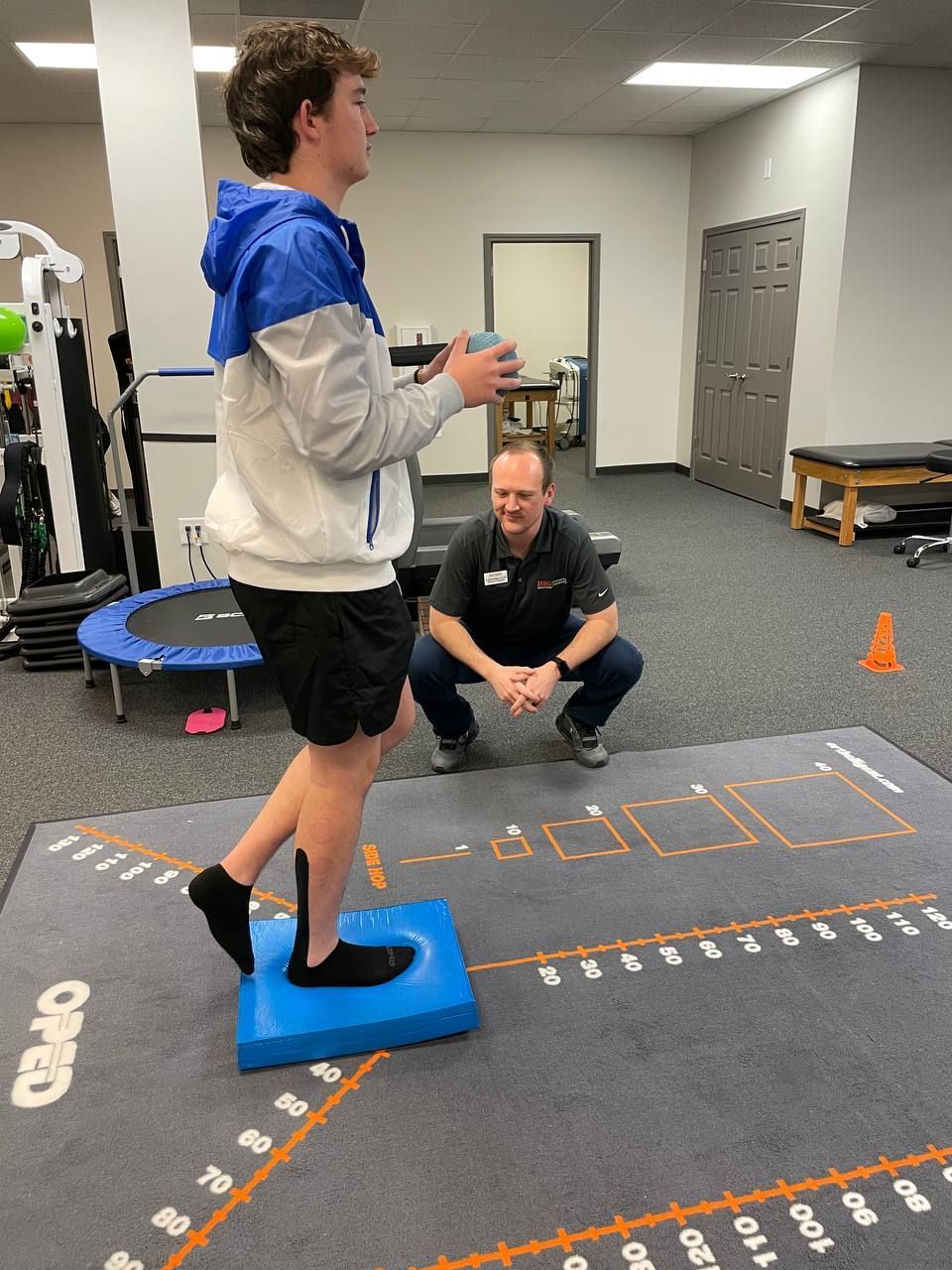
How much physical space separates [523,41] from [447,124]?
2.08 metres

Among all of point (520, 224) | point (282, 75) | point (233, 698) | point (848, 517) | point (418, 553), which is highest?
point (520, 224)

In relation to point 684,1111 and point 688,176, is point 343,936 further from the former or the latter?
point 688,176

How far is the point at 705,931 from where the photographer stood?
1979 mm

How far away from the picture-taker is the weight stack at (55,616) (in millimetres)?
3582

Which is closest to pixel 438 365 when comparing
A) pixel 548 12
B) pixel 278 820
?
pixel 278 820

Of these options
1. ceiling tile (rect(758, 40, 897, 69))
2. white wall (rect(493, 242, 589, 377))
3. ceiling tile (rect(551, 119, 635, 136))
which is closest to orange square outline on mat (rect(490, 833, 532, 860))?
ceiling tile (rect(758, 40, 897, 69))

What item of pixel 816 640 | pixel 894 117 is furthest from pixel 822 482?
pixel 816 640

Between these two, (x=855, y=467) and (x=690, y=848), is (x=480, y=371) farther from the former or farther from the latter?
(x=855, y=467)

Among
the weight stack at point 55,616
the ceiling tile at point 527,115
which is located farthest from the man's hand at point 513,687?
the ceiling tile at point 527,115

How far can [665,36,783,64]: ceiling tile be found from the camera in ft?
16.9

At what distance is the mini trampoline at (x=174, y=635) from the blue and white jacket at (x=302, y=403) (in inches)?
65.7

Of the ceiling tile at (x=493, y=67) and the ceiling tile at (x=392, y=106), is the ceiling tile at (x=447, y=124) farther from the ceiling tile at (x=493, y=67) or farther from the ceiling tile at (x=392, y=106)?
the ceiling tile at (x=493, y=67)

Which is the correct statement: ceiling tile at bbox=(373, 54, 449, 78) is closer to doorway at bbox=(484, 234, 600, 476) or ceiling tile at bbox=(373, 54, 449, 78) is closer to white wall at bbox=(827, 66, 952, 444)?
white wall at bbox=(827, 66, 952, 444)

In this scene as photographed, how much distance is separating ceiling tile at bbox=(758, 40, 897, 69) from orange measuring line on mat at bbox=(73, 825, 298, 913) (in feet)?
18.3
